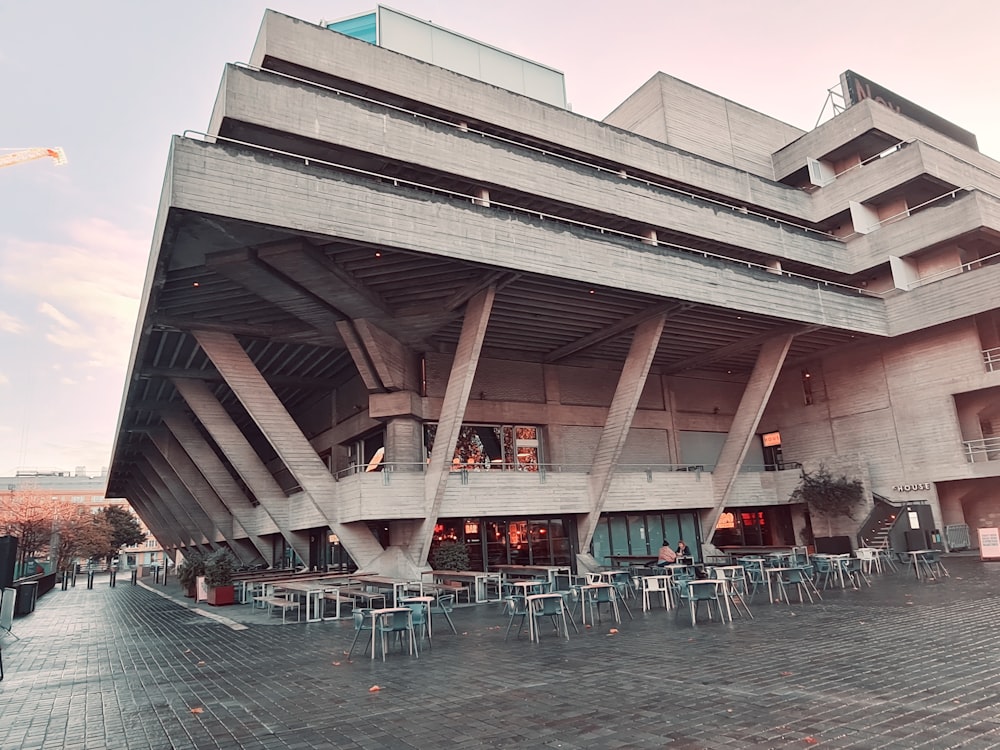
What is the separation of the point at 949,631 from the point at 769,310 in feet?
50.0

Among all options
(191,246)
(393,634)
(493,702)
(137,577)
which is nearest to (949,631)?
(493,702)

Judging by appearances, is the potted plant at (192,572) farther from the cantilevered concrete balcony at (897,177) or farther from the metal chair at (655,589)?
the cantilevered concrete balcony at (897,177)

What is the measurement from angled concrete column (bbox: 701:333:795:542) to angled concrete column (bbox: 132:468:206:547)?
3230 centimetres

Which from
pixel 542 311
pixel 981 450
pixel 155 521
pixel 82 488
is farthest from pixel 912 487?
pixel 82 488

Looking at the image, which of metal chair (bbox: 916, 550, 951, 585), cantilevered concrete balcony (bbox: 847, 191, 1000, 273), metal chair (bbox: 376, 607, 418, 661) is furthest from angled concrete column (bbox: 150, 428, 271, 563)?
cantilevered concrete balcony (bbox: 847, 191, 1000, 273)

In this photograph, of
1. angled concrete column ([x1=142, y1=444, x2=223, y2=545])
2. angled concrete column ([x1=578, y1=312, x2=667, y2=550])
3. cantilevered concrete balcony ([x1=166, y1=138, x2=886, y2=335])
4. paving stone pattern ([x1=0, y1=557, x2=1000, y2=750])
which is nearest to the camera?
paving stone pattern ([x1=0, y1=557, x2=1000, y2=750])

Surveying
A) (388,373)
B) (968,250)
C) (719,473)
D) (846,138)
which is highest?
(846,138)

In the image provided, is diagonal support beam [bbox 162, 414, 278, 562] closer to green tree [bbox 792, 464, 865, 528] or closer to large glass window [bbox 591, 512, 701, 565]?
large glass window [bbox 591, 512, 701, 565]

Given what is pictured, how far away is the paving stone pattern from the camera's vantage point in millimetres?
5418

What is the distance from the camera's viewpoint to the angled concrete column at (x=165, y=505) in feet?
141

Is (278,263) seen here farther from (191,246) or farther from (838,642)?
(838,642)

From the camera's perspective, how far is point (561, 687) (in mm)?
7125

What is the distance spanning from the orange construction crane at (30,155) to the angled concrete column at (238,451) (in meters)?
60.0

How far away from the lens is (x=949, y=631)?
9.21 m
